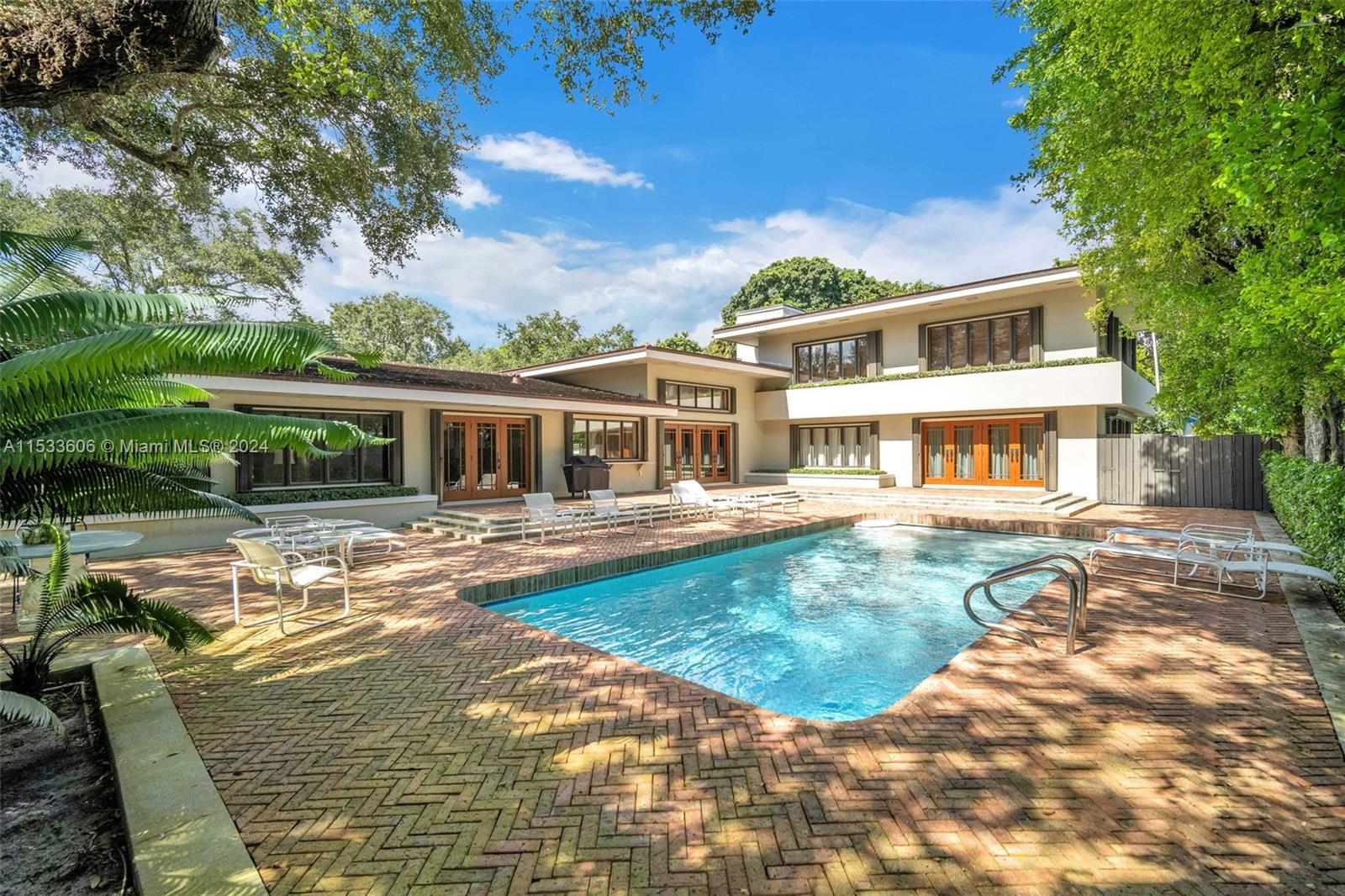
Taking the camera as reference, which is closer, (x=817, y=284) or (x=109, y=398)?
(x=109, y=398)

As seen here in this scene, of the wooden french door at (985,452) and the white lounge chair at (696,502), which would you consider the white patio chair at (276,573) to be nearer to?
the white lounge chair at (696,502)

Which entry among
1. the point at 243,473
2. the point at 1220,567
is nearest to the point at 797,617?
the point at 1220,567

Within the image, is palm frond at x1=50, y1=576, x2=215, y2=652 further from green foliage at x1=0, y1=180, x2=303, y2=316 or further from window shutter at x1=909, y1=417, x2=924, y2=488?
window shutter at x1=909, y1=417, x2=924, y2=488

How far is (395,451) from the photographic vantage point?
14641mm

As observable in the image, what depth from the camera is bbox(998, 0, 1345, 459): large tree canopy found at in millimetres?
3990

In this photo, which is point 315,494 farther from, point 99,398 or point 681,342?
point 681,342

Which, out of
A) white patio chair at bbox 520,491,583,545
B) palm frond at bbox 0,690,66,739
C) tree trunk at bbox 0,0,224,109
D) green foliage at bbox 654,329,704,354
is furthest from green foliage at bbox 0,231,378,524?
green foliage at bbox 654,329,704,354

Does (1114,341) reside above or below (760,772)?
above

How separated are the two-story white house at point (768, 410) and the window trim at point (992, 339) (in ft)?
0.16

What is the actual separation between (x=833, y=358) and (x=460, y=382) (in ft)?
46.6

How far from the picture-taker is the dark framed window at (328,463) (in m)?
12.6

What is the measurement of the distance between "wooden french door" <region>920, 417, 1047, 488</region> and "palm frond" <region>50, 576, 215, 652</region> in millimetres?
20394

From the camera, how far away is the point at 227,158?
36.3 ft

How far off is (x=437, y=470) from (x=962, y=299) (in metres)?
16.6
